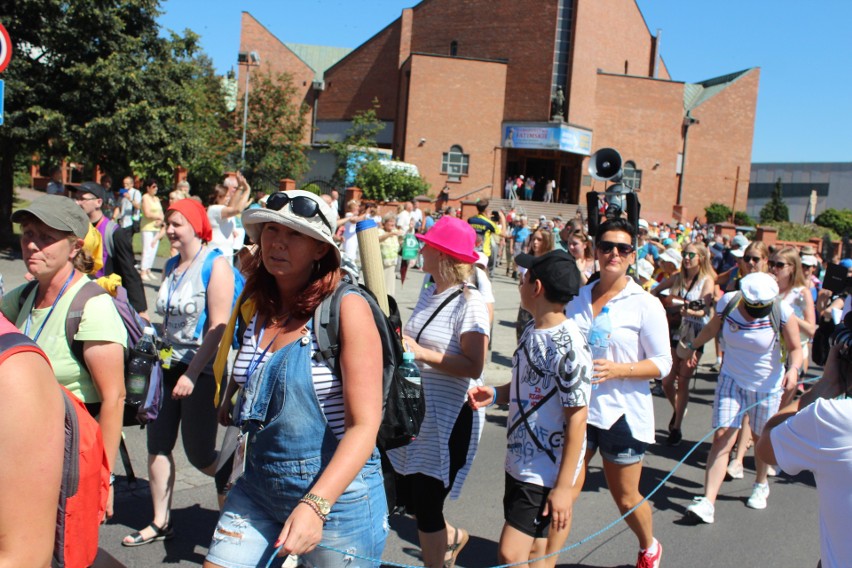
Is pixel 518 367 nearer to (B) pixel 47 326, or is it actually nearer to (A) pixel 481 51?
(B) pixel 47 326

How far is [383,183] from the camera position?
3572 centimetres

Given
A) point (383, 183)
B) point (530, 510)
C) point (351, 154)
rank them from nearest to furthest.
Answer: point (530, 510) < point (383, 183) < point (351, 154)

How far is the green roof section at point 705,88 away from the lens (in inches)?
2184

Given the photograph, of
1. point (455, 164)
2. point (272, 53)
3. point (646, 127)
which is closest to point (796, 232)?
point (646, 127)

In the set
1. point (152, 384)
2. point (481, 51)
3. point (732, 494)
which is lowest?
point (732, 494)

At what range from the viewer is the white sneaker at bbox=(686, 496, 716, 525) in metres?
5.54

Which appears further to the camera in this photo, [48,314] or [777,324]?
[777,324]

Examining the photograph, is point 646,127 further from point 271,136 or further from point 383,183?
point 271,136

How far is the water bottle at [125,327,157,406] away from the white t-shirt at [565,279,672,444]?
7.18 ft

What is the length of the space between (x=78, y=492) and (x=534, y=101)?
4579 centimetres

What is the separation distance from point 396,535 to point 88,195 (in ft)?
11.7

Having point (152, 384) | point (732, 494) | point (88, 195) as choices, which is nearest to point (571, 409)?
point (152, 384)

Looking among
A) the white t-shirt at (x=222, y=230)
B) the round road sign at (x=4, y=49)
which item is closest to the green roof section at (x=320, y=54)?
the white t-shirt at (x=222, y=230)

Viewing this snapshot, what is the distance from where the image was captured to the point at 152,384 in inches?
143
